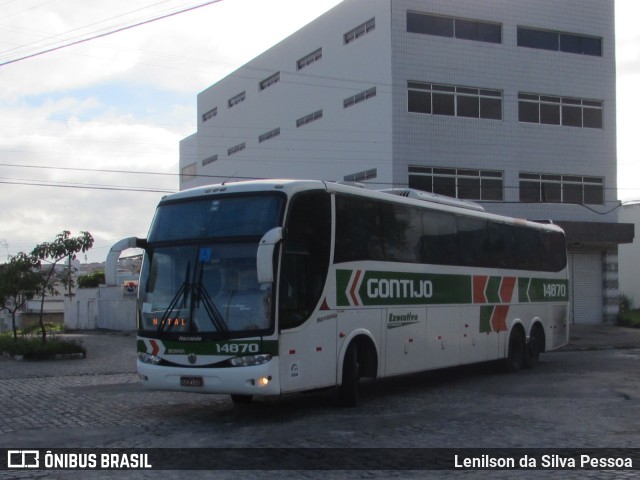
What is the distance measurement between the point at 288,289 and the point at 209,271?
1160 millimetres

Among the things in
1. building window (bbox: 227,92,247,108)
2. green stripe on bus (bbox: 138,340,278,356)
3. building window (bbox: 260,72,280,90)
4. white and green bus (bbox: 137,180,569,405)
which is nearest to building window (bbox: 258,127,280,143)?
building window (bbox: 260,72,280,90)

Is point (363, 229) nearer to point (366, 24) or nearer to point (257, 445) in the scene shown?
point (257, 445)

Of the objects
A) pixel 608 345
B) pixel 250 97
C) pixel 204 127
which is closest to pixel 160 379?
pixel 608 345

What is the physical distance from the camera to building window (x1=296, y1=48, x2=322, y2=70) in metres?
42.5

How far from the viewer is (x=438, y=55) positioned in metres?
36.5

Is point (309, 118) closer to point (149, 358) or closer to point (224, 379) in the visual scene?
point (149, 358)

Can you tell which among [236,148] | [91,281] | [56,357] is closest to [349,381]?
[56,357]

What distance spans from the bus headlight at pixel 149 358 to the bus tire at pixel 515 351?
31.9 ft

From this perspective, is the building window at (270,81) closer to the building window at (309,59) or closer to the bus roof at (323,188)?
the building window at (309,59)

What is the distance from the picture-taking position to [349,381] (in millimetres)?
12969

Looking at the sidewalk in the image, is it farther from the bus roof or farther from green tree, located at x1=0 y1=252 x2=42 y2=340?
green tree, located at x1=0 y1=252 x2=42 y2=340

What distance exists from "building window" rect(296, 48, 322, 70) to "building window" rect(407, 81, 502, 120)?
8.13 meters

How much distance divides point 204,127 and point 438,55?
27591 mm

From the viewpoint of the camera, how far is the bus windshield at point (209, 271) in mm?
11463
